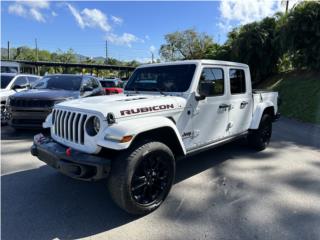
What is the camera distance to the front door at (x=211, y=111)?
423 cm

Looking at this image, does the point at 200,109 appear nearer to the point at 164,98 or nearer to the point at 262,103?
the point at 164,98

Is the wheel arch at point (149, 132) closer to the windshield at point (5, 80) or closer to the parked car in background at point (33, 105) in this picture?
the parked car in background at point (33, 105)

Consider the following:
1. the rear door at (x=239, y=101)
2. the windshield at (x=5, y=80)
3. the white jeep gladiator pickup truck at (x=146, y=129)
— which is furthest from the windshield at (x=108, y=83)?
the rear door at (x=239, y=101)

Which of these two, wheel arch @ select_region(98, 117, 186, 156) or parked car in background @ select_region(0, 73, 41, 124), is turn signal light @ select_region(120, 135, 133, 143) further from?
parked car in background @ select_region(0, 73, 41, 124)

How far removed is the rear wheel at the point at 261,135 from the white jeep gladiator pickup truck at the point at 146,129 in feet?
2.92

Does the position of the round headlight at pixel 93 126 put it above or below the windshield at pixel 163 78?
below

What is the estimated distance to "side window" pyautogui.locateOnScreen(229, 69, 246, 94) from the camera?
5070mm

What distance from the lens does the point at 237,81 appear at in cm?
527

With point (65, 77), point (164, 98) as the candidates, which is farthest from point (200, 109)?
point (65, 77)

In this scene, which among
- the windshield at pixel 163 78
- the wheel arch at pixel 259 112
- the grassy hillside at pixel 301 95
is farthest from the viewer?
the grassy hillside at pixel 301 95

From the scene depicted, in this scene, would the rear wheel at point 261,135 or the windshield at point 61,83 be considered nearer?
the rear wheel at point 261,135

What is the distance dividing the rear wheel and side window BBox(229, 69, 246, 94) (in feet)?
3.37

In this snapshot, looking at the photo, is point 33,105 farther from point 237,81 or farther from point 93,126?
point 237,81

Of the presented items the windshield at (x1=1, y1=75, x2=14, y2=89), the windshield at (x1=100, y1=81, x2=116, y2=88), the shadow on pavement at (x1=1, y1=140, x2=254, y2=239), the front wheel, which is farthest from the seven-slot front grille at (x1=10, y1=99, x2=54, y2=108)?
the windshield at (x1=100, y1=81, x2=116, y2=88)
